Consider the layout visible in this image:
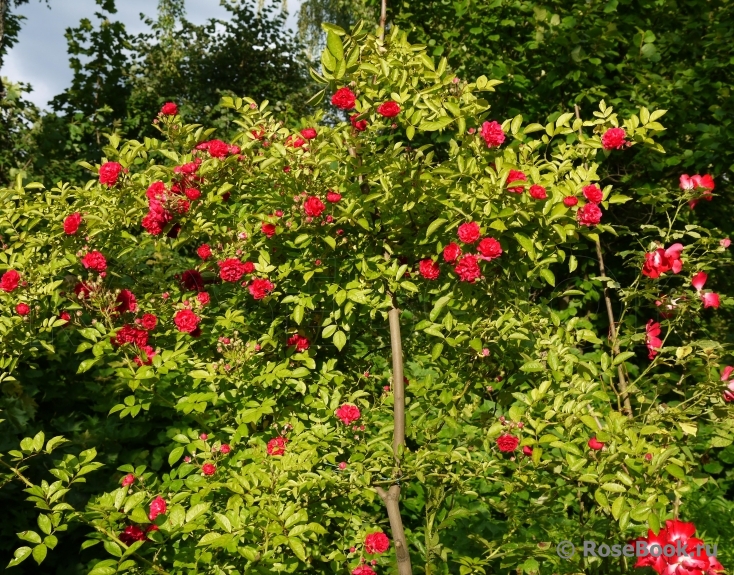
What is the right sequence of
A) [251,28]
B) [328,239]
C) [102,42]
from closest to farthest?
[328,239] < [102,42] < [251,28]

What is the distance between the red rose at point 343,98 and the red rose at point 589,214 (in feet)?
2.65

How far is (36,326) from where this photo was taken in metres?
2.44

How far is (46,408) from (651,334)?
10.8 ft

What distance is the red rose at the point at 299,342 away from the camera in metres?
2.31

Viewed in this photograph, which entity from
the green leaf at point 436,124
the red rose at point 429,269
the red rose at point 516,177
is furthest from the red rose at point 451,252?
the green leaf at point 436,124

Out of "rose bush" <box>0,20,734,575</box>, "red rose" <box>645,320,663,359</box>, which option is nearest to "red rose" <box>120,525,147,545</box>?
"rose bush" <box>0,20,734,575</box>

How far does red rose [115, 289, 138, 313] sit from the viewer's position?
233cm

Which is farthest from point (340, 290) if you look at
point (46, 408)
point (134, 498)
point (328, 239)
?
point (46, 408)

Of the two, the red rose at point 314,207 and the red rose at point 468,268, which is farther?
the red rose at point 314,207

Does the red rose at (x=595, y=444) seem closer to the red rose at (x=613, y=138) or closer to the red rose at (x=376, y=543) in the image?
the red rose at (x=376, y=543)

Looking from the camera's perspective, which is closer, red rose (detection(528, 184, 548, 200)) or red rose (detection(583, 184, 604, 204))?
red rose (detection(528, 184, 548, 200))

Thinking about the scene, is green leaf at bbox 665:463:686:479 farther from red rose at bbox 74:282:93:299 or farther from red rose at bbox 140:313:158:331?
red rose at bbox 74:282:93:299

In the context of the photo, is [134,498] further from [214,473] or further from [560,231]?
[560,231]

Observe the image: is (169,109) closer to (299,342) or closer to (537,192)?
(299,342)
